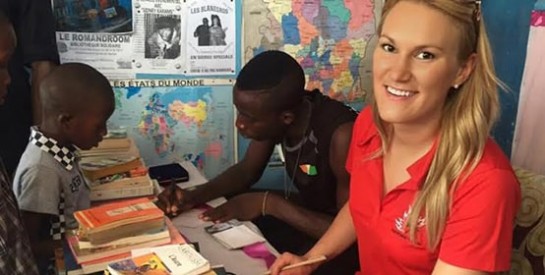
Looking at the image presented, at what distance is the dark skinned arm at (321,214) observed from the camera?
5.55ft

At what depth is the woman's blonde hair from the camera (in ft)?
3.83

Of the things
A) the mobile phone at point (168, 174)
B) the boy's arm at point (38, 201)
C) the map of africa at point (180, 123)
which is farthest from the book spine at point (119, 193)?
the map of africa at point (180, 123)

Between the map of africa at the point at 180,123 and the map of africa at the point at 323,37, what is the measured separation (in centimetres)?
26

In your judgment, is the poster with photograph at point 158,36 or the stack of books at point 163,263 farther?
the poster with photograph at point 158,36

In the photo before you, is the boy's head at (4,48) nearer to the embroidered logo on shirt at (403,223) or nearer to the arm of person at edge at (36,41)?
the arm of person at edge at (36,41)

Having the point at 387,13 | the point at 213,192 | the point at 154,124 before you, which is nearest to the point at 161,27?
the point at 154,124

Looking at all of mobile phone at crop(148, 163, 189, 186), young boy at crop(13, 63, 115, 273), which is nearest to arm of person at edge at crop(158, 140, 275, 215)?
mobile phone at crop(148, 163, 189, 186)

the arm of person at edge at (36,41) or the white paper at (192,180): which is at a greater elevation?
the arm of person at edge at (36,41)

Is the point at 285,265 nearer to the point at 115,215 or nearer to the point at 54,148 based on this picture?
the point at 115,215

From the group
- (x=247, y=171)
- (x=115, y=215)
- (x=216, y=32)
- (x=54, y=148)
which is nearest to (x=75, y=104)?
(x=54, y=148)

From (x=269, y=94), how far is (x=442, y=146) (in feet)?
2.18

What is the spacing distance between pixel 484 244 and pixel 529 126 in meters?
0.89

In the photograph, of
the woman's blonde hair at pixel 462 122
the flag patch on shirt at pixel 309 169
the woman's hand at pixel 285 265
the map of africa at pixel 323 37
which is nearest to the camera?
the woman's blonde hair at pixel 462 122

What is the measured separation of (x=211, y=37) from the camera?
234cm
